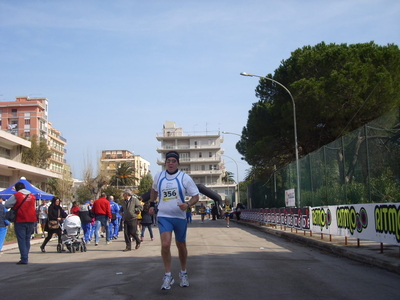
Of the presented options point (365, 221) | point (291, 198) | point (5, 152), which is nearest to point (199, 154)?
point (5, 152)

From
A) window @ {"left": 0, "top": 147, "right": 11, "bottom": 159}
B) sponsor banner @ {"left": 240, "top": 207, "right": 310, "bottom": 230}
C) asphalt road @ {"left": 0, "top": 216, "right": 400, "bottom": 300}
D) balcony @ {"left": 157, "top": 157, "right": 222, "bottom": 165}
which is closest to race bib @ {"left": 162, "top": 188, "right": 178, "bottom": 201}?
asphalt road @ {"left": 0, "top": 216, "right": 400, "bottom": 300}

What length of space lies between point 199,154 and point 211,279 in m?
95.1

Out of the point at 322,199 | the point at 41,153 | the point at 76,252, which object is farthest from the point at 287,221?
the point at 41,153

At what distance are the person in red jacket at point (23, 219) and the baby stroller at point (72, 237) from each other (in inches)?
122

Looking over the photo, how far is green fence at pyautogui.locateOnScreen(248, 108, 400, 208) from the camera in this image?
12.4 metres

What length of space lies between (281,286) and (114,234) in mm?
15115

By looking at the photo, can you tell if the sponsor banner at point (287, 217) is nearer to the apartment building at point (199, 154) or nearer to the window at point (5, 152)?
the window at point (5, 152)

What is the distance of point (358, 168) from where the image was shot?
1493 cm

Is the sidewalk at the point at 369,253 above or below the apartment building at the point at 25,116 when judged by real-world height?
below

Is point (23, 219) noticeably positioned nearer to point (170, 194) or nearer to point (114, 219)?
point (170, 194)

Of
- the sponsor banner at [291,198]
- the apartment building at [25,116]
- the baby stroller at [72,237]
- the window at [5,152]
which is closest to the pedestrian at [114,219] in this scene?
the baby stroller at [72,237]

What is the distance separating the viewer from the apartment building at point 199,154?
101 meters

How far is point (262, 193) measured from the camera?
3494 centimetres

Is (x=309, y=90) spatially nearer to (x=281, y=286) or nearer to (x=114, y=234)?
(x=114, y=234)
